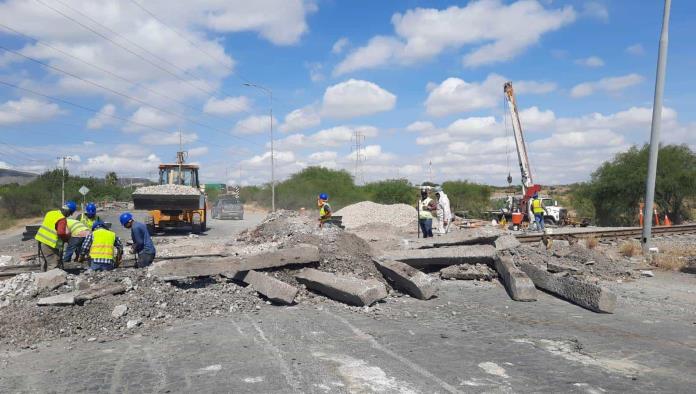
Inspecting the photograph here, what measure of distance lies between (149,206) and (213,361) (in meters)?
14.6

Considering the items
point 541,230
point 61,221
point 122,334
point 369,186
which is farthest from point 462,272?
point 369,186

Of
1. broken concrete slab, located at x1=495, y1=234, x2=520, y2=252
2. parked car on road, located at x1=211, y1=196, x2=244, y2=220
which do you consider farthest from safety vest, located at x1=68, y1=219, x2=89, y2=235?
parked car on road, located at x1=211, y1=196, x2=244, y2=220

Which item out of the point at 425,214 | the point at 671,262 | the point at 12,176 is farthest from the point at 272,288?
the point at 12,176

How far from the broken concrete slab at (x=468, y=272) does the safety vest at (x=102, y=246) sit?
19.9 feet

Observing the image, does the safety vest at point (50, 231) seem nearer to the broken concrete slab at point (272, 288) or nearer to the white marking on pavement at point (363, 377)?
the broken concrete slab at point (272, 288)

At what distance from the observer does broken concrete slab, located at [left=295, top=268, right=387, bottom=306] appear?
7594mm

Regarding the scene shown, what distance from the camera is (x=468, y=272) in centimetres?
1007

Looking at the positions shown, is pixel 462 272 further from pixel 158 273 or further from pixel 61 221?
pixel 61 221

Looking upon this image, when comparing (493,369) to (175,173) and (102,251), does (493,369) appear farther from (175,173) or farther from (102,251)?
(175,173)

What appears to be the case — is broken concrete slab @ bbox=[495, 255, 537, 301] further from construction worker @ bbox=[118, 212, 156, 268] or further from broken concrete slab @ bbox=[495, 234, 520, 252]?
construction worker @ bbox=[118, 212, 156, 268]

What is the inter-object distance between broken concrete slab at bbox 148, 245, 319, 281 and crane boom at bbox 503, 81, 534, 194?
1868 centimetres

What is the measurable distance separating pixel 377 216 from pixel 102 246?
19.2m

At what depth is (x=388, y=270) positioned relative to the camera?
910 centimetres

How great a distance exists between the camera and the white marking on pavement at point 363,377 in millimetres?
4570
